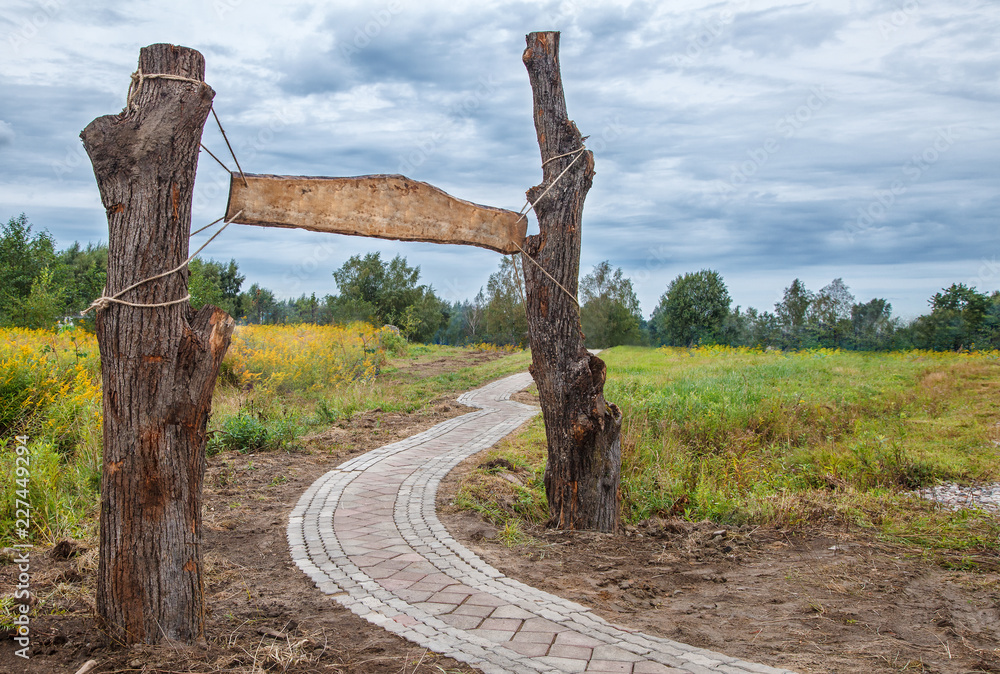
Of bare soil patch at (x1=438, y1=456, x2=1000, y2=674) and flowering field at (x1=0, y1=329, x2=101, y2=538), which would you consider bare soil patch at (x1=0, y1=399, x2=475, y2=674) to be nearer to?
flowering field at (x1=0, y1=329, x2=101, y2=538)

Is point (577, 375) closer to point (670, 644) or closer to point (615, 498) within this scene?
point (615, 498)

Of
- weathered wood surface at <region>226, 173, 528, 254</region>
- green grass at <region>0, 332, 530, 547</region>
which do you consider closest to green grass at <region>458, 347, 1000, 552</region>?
weathered wood surface at <region>226, 173, 528, 254</region>

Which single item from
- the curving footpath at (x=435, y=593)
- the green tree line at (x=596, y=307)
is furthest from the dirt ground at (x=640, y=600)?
the green tree line at (x=596, y=307)

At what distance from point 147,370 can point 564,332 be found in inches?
117

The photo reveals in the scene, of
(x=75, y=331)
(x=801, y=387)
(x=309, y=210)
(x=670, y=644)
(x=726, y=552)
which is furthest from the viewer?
(x=801, y=387)

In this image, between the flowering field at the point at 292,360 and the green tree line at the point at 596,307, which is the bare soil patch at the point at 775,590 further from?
the green tree line at the point at 596,307

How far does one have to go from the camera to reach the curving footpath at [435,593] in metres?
3.12

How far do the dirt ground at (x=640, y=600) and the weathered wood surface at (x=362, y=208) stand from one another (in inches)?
86.2

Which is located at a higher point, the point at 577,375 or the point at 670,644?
the point at 577,375

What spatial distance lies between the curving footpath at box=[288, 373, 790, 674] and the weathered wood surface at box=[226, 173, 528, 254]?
7.10ft

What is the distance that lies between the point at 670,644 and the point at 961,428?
8023 millimetres

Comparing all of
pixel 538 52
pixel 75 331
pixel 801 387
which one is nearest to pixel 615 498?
pixel 538 52

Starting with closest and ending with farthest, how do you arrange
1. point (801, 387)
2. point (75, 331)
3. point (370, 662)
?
point (370, 662), point (75, 331), point (801, 387)

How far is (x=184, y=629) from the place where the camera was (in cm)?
312
